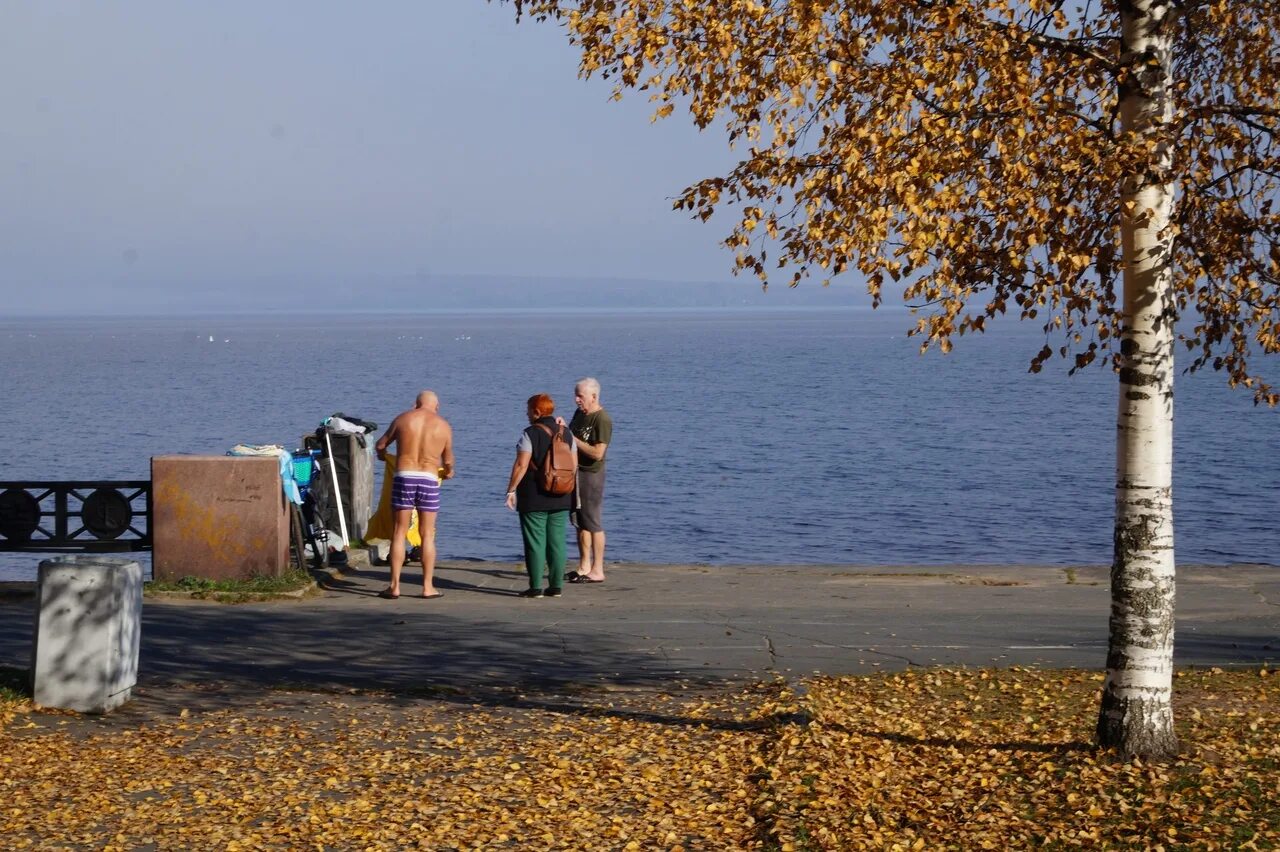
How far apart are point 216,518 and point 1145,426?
8044mm

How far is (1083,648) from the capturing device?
34.4 ft

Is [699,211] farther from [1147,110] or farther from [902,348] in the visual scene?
[902,348]

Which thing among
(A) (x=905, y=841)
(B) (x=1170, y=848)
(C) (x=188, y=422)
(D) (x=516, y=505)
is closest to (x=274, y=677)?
(D) (x=516, y=505)

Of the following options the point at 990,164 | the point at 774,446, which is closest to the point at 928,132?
the point at 990,164

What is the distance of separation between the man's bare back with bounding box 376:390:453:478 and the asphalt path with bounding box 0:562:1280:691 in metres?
1.08

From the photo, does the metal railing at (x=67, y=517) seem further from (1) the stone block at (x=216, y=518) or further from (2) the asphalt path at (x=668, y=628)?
(2) the asphalt path at (x=668, y=628)

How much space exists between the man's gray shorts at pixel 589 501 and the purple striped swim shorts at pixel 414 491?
1.28m

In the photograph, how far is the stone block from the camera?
12.5 m

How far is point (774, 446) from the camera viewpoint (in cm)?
4912

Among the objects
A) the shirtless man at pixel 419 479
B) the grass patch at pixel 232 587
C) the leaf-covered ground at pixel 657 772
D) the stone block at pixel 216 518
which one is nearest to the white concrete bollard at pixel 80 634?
the leaf-covered ground at pixel 657 772

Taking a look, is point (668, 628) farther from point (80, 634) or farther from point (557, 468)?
point (80, 634)

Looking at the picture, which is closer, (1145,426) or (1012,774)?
(1145,426)

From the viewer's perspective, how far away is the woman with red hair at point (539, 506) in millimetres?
12570

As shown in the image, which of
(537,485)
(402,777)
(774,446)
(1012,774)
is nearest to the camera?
(1012,774)
